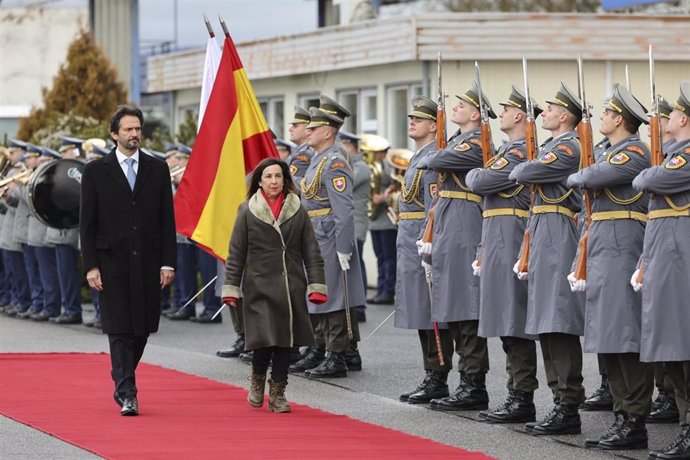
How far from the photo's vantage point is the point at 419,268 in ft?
41.6

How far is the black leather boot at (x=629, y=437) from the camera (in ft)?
33.1

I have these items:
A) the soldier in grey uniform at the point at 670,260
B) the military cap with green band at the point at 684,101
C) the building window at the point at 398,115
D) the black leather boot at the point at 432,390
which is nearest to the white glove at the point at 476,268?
the black leather boot at the point at 432,390

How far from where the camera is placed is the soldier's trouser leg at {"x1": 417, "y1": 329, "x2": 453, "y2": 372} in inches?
488

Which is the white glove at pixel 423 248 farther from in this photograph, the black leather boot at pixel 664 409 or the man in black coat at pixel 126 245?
the black leather boot at pixel 664 409

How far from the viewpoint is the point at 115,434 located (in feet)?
34.3

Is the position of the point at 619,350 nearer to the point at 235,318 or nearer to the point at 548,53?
the point at 235,318

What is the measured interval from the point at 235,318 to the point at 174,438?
5.35 m

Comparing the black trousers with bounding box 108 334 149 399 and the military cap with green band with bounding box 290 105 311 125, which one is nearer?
the black trousers with bounding box 108 334 149 399

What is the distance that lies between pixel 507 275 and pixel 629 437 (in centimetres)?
157

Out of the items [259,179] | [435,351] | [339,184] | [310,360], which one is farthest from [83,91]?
[259,179]

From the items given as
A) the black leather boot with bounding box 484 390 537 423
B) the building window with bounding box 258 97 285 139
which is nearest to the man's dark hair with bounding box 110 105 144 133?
the black leather boot with bounding box 484 390 537 423

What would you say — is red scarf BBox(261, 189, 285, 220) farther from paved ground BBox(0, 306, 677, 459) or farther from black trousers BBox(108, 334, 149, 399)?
paved ground BBox(0, 306, 677, 459)

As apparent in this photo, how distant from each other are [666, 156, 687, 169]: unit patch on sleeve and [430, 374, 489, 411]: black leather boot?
2900mm

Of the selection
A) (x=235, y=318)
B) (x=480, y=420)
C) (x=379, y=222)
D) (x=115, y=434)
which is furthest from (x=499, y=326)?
(x=379, y=222)
